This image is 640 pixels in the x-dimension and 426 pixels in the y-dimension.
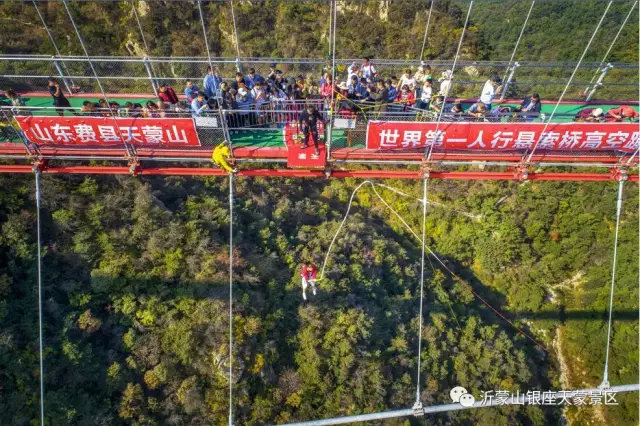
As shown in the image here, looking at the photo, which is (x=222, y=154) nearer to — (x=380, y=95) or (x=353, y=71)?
(x=380, y=95)

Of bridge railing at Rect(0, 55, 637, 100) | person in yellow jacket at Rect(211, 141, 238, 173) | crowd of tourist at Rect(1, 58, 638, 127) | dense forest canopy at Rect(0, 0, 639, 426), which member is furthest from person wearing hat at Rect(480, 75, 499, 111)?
person in yellow jacket at Rect(211, 141, 238, 173)

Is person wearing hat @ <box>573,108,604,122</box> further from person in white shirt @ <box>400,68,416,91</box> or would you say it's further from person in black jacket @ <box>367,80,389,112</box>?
person in black jacket @ <box>367,80,389,112</box>

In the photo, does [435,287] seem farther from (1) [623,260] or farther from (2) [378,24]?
(2) [378,24]

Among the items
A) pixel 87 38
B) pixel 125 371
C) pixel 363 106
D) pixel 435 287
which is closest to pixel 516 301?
pixel 435 287

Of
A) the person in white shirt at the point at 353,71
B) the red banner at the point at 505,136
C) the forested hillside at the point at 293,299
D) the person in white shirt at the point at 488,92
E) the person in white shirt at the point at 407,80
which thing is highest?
the person in white shirt at the point at 353,71

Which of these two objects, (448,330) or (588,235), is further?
(588,235)

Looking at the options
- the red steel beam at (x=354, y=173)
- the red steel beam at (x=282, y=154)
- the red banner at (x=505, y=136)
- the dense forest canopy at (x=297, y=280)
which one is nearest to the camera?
the red banner at (x=505, y=136)

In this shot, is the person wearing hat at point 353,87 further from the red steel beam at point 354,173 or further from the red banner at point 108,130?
the red banner at point 108,130

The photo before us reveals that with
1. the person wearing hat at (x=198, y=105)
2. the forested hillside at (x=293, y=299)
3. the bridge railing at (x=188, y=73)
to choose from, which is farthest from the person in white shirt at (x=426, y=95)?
the forested hillside at (x=293, y=299)
